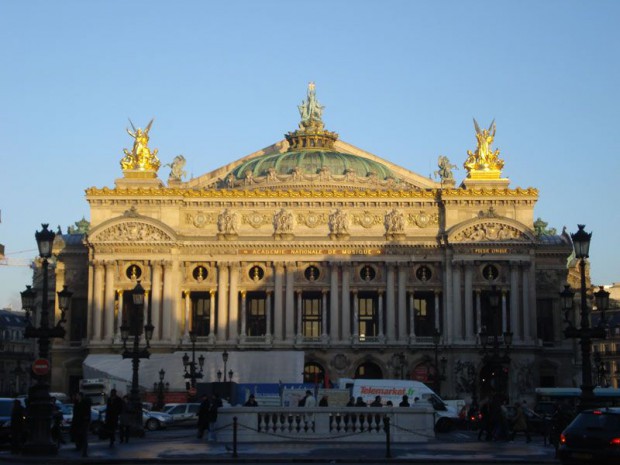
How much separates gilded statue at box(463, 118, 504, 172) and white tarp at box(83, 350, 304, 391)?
2338cm

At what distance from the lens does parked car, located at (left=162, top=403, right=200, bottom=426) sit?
65.2 m

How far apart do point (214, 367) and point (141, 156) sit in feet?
71.9

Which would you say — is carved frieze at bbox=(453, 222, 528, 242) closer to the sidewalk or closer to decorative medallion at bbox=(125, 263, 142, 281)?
decorative medallion at bbox=(125, 263, 142, 281)

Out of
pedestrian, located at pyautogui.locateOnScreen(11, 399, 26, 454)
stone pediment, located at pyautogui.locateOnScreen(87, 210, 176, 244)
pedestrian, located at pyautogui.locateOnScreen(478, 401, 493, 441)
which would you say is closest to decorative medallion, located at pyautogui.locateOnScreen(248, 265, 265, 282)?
stone pediment, located at pyautogui.locateOnScreen(87, 210, 176, 244)

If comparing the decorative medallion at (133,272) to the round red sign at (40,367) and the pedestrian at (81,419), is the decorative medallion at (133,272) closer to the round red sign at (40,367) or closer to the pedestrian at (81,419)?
the pedestrian at (81,419)

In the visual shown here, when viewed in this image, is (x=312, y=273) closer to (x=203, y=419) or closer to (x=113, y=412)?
(x=203, y=419)

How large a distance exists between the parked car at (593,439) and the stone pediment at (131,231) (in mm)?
64671

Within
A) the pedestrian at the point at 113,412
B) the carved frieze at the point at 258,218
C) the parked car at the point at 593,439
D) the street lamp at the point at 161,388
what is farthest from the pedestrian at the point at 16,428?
the carved frieze at the point at 258,218

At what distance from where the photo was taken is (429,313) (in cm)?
9206

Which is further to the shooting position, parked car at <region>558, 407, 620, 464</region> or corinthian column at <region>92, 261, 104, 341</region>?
→ corinthian column at <region>92, 261, 104, 341</region>

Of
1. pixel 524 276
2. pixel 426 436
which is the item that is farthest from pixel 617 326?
pixel 426 436

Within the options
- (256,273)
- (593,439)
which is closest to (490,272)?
(256,273)

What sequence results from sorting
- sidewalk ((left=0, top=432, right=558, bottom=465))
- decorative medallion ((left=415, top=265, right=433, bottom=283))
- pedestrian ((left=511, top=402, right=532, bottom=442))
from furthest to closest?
1. decorative medallion ((left=415, top=265, right=433, bottom=283))
2. pedestrian ((left=511, top=402, right=532, bottom=442))
3. sidewalk ((left=0, top=432, right=558, bottom=465))

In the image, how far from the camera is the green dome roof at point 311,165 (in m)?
106
